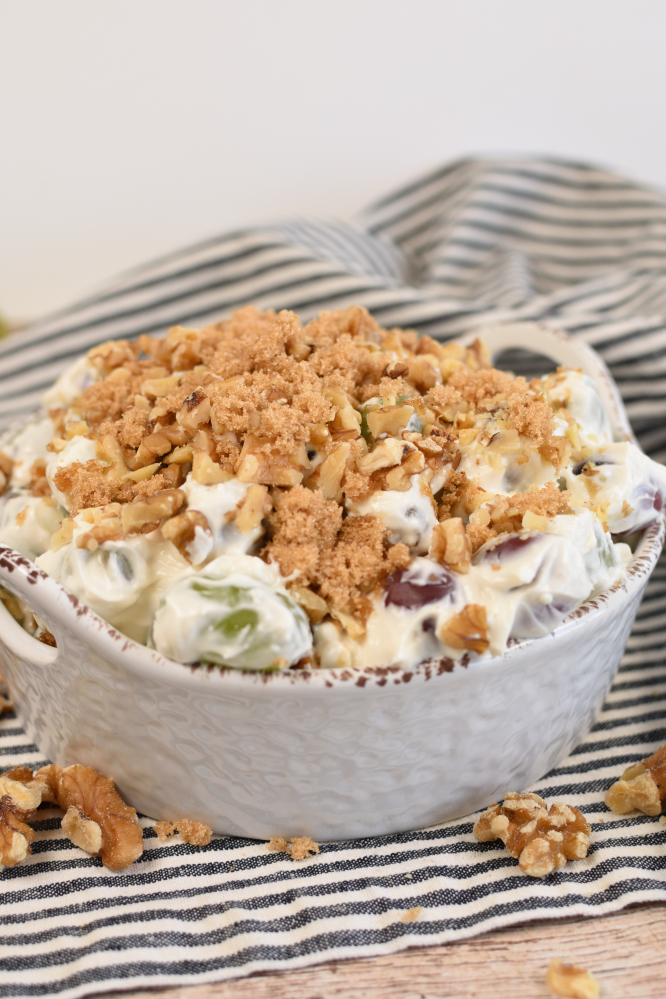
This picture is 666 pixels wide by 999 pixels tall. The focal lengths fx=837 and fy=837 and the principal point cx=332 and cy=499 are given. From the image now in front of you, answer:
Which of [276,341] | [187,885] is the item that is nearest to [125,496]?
[276,341]

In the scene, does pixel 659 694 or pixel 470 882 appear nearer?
pixel 470 882

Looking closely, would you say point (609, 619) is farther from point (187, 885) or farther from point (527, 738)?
point (187, 885)

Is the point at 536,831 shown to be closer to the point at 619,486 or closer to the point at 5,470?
the point at 619,486

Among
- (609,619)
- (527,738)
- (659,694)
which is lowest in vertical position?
(659,694)

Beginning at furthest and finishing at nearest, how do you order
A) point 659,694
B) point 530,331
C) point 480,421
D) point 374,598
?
point 530,331 < point 659,694 < point 480,421 < point 374,598

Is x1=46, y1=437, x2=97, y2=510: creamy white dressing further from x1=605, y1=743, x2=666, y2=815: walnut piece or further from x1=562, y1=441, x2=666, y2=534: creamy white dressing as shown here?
x1=605, y1=743, x2=666, y2=815: walnut piece

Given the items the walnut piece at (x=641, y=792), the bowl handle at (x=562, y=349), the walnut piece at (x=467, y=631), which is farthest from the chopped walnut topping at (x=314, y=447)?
the walnut piece at (x=641, y=792)

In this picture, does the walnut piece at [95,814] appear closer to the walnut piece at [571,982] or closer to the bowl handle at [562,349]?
the walnut piece at [571,982]

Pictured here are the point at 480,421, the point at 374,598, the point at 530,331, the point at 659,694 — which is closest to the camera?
the point at 374,598
